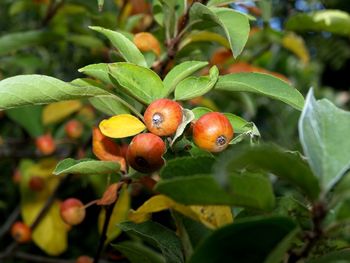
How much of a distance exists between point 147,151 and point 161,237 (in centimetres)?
16

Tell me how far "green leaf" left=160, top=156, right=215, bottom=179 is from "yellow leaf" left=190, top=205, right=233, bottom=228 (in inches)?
4.2

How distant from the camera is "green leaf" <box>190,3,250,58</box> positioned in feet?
3.30

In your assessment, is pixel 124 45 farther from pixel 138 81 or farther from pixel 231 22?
pixel 231 22

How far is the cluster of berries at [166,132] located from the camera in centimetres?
87

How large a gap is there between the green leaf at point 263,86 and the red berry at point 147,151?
0.57ft

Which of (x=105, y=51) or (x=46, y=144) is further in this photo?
(x=46, y=144)

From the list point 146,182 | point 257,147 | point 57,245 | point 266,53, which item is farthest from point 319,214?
point 266,53

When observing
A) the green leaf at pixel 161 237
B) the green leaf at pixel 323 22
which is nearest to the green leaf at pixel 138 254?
the green leaf at pixel 161 237

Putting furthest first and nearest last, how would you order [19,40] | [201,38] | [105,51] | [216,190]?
[105,51] < [19,40] < [201,38] < [216,190]

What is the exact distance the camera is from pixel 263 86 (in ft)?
3.19

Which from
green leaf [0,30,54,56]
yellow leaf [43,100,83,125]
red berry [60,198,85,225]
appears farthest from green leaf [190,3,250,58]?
yellow leaf [43,100,83,125]

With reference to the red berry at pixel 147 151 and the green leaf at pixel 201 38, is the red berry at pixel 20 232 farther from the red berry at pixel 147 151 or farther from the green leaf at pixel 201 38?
the red berry at pixel 147 151

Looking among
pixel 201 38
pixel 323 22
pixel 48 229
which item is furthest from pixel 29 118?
pixel 323 22

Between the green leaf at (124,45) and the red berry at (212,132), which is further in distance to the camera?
the green leaf at (124,45)
